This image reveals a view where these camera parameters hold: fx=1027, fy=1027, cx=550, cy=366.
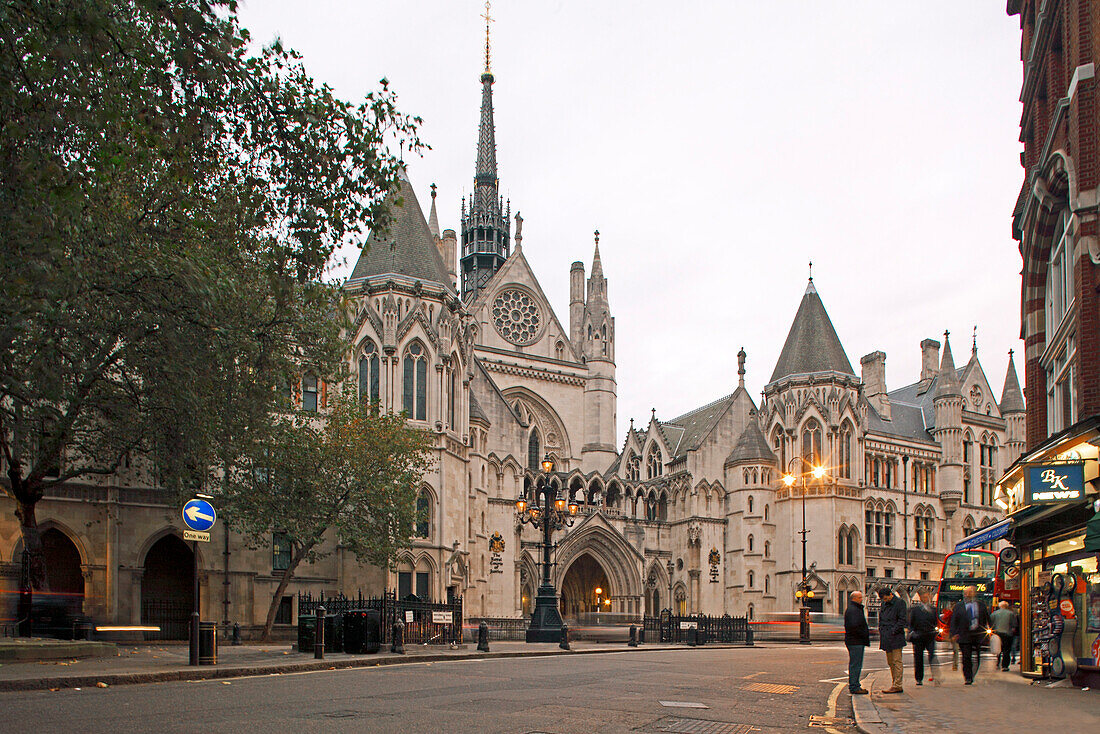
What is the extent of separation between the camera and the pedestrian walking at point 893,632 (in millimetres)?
14320

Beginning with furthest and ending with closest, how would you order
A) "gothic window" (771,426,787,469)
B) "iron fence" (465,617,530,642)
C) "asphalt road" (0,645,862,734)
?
1. "gothic window" (771,426,787,469)
2. "iron fence" (465,617,530,642)
3. "asphalt road" (0,645,862,734)

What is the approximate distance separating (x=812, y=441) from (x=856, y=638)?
46924mm

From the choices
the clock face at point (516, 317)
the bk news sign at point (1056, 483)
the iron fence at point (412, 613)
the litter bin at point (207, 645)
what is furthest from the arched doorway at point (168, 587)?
the clock face at point (516, 317)

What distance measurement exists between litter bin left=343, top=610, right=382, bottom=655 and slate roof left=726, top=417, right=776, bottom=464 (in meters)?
41.6

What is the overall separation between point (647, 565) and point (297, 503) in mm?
32159

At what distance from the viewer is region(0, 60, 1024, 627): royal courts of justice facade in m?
41.7

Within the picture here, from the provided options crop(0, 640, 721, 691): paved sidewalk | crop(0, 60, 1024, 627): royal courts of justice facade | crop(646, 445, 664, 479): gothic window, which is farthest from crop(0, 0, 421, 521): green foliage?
crop(646, 445, 664, 479): gothic window

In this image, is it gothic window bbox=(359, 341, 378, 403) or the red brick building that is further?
gothic window bbox=(359, 341, 378, 403)

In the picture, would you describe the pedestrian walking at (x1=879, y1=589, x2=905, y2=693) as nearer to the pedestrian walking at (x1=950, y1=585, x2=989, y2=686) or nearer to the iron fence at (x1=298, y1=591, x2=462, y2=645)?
the pedestrian walking at (x1=950, y1=585, x2=989, y2=686)

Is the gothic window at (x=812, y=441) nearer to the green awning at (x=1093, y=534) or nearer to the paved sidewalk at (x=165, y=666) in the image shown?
the paved sidewalk at (x=165, y=666)

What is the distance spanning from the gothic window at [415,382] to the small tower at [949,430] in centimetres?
4052

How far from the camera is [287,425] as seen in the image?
29.9m

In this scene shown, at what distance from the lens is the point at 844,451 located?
59.6m

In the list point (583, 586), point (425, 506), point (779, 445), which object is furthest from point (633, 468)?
point (425, 506)
